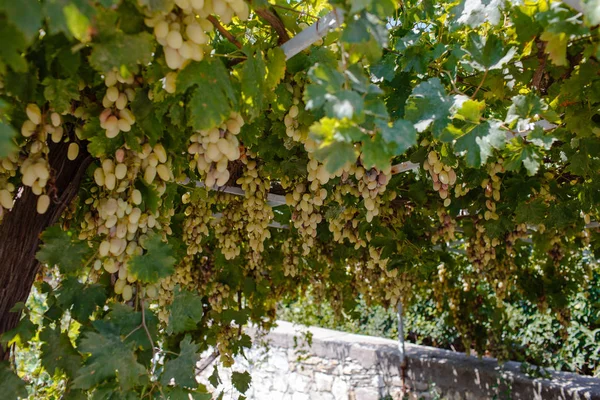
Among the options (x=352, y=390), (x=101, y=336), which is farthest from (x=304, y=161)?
(x=352, y=390)

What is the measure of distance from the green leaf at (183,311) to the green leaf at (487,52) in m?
0.99

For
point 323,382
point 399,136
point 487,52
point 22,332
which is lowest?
point 22,332

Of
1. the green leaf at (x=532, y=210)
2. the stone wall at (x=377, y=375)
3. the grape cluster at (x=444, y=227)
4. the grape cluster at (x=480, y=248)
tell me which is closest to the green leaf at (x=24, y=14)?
the green leaf at (x=532, y=210)

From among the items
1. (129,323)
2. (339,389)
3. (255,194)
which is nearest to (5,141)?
(129,323)

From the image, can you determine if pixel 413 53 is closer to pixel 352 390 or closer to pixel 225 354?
pixel 225 354

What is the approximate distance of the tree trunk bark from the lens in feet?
4.70

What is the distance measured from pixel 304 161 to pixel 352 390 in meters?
4.84

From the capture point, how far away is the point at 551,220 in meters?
2.50

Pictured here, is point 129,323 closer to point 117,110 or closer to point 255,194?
point 117,110

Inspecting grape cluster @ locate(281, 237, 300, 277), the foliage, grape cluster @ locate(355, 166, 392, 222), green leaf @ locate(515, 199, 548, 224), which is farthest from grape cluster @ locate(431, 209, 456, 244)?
grape cluster @ locate(355, 166, 392, 222)

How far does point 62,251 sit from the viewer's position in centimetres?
132

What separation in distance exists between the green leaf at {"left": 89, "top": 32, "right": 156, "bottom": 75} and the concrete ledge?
4.65 m

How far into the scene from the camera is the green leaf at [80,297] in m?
1.31

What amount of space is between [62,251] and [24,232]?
21cm
